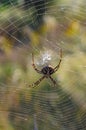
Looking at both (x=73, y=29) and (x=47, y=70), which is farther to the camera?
(x=73, y=29)

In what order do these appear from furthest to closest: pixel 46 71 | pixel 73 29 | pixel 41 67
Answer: pixel 73 29 < pixel 41 67 < pixel 46 71

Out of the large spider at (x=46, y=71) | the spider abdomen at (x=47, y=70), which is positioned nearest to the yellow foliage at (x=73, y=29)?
the large spider at (x=46, y=71)

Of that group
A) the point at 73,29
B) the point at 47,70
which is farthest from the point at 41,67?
the point at 73,29

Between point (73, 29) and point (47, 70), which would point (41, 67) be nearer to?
point (47, 70)

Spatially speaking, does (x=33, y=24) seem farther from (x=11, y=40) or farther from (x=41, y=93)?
(x=41, y=93)

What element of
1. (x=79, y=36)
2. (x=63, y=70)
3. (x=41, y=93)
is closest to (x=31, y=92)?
(x=41, y=93)

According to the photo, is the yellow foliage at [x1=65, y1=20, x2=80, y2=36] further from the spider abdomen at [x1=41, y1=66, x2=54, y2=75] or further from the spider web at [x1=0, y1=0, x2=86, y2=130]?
the spider abdomen at [x1=41, y1=66, x2=54, y2=75]

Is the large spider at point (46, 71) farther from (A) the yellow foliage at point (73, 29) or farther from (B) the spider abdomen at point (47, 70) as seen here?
(A) the yellow foliage at point (73, 29)

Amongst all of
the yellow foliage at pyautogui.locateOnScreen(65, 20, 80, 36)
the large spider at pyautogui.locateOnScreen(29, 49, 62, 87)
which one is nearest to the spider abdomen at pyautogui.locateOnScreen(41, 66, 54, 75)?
the large spider at pyautogui.locateOnScreen(29, 49, 62, 87)
